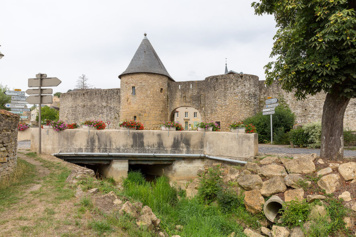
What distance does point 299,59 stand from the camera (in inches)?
228

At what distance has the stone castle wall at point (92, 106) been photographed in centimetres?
2317

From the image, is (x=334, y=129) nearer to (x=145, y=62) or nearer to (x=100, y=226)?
(x=100, y=226)

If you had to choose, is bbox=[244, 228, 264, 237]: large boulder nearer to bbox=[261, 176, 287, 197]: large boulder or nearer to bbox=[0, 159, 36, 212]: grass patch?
bbox=[261, 176, 287, 197]: large boulder

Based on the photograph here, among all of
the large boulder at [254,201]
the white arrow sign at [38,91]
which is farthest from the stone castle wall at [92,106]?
the large boulder at [254,201]

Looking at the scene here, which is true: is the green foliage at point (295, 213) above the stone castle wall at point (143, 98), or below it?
below

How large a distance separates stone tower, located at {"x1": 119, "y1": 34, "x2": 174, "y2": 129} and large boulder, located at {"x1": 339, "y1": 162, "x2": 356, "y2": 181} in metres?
13.4

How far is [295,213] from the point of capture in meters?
4.93

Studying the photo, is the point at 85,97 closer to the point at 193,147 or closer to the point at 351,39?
the point at 193,147

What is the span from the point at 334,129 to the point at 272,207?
2537 millimetres

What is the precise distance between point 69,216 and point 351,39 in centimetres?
635

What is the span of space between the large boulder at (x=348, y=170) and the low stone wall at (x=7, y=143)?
293 inches

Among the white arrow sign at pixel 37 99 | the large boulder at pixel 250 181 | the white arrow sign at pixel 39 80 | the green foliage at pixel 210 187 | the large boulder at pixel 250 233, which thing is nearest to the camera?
the large boulder at pixel 250 233

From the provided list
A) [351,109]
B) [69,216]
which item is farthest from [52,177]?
[351,109]

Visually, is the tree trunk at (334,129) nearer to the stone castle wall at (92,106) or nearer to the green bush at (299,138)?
the green bush at (299,138)
